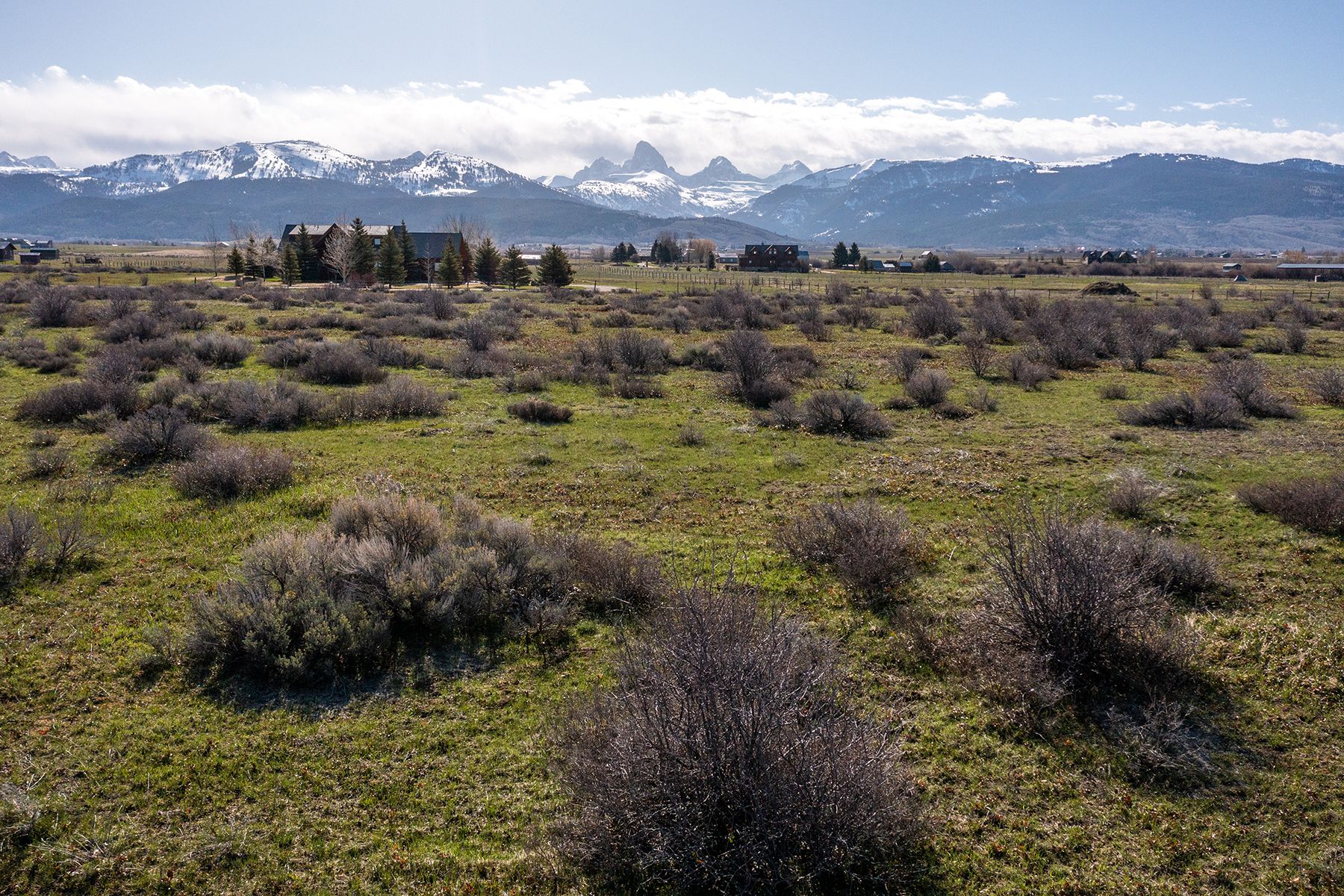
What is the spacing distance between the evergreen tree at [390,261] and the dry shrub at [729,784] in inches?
2820

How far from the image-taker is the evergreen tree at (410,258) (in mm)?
75688

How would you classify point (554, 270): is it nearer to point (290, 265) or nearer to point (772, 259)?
point (290, 265)

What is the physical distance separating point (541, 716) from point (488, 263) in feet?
255

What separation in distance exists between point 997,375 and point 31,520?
2497 centimetres

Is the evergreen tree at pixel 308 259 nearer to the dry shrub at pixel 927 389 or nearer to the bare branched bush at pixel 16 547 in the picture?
the dry shrub at pixel 927 389

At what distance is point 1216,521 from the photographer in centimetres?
1098

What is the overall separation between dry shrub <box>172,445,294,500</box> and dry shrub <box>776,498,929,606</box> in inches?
333

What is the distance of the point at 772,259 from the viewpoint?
123m

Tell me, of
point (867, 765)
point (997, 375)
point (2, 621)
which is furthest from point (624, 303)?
point (867, 765)

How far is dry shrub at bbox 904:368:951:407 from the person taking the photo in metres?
19.7

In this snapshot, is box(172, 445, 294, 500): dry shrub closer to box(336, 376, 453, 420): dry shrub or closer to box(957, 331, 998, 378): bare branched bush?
box(336, 376, 453, 420): dry shrub

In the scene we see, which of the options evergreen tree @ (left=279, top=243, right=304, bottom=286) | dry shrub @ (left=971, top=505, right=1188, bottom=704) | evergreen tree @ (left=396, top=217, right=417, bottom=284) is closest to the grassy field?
dry shrub @ (left=971, top=505, right=1188, bottom=704)

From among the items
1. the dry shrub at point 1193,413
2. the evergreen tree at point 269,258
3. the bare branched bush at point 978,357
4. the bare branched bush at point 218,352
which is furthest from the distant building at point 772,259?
the dry shrub at point 1193,413

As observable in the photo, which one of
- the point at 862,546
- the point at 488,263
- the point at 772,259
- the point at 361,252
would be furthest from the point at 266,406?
the point at 772,259
